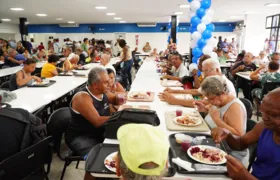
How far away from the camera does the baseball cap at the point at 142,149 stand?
2.86 feet

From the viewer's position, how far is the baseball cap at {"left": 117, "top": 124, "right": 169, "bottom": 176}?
871 millimetres

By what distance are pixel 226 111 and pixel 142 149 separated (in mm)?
1400

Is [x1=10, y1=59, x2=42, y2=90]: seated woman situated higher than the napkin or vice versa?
[x1=10, y1=59, x2=42, y2=90]: seated woman

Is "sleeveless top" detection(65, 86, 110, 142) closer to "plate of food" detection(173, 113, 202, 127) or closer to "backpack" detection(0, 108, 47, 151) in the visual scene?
"backpack" detection(0, 108, 47, 151)

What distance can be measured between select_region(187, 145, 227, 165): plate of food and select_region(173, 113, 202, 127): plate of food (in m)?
0.42

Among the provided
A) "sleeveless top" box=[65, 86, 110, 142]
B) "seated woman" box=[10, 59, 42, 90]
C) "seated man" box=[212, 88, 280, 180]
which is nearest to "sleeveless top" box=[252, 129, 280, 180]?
"seated man" box=[212, 88, 280, 180]

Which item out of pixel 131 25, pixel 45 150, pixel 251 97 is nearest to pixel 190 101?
pixel 45 150

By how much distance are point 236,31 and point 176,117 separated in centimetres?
1713

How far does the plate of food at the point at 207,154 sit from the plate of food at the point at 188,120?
42cm

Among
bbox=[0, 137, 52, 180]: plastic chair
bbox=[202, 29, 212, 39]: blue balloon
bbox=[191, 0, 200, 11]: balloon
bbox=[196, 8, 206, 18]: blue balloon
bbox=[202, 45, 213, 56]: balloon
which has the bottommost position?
bbox=[0, 137, 52, 180]: plastic chair

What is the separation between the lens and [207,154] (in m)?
1.60

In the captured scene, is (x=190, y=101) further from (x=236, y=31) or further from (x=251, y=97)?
(x=236, y=31)

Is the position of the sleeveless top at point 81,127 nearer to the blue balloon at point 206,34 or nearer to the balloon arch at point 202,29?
the balloon arch at point 202,29

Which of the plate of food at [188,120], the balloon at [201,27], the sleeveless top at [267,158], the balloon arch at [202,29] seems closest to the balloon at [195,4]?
the balloon arch at [202,29]
